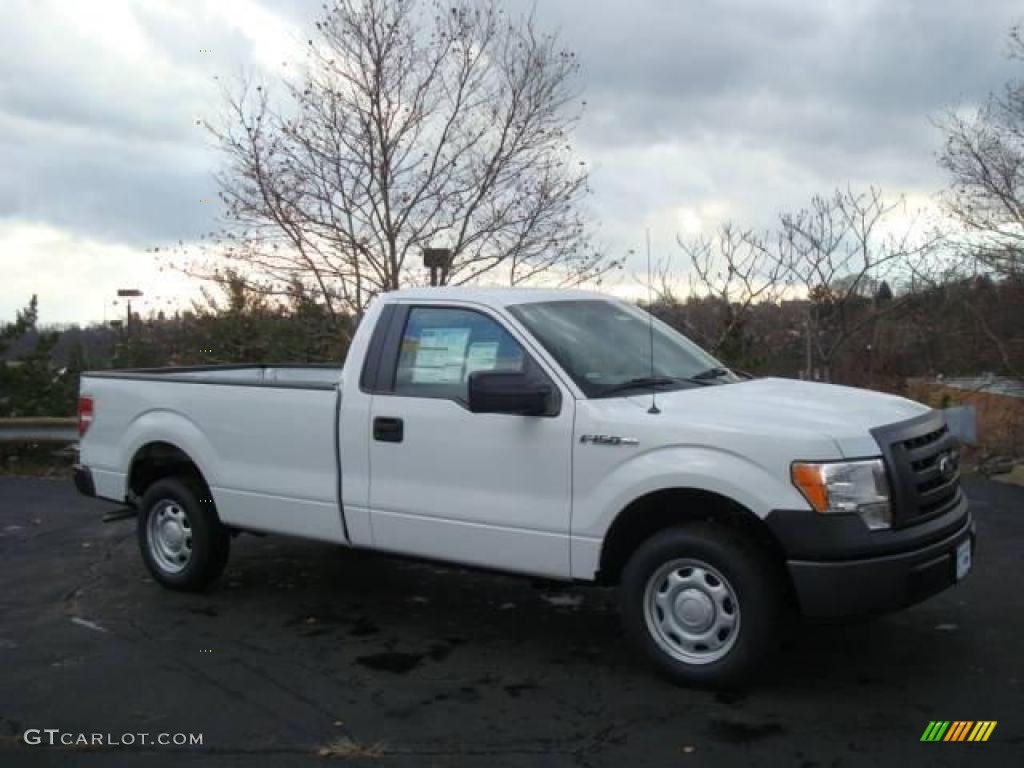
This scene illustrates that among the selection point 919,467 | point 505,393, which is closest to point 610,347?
point 505,393

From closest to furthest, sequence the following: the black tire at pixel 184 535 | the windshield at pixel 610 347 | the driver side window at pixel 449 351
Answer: the windshield at pixel 610 347 → the driver side window at pixel 449 351 → the black tire at pixel 184 535

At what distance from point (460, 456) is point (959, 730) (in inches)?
100

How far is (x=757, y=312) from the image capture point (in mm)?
14445

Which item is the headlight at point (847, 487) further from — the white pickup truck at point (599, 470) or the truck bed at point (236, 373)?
the truck bed at point (236, 373)

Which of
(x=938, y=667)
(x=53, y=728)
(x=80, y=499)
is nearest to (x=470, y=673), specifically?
(x=53, y=728)

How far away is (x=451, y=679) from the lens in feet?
16.2

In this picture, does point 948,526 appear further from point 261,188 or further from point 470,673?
point 261,188

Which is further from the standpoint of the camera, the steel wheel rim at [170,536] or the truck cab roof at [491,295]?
the steel wheel rim at [170,536]

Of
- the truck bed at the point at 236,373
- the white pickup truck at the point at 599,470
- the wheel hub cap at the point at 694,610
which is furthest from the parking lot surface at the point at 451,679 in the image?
the truck bed at the point at 236,373

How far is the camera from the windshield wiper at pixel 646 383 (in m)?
5.05

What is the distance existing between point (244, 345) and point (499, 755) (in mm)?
13062

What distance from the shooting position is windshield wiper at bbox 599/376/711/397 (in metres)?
5.05

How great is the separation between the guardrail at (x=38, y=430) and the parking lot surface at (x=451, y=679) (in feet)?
18.5

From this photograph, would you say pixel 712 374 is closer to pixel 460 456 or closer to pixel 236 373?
pixel 460 456
